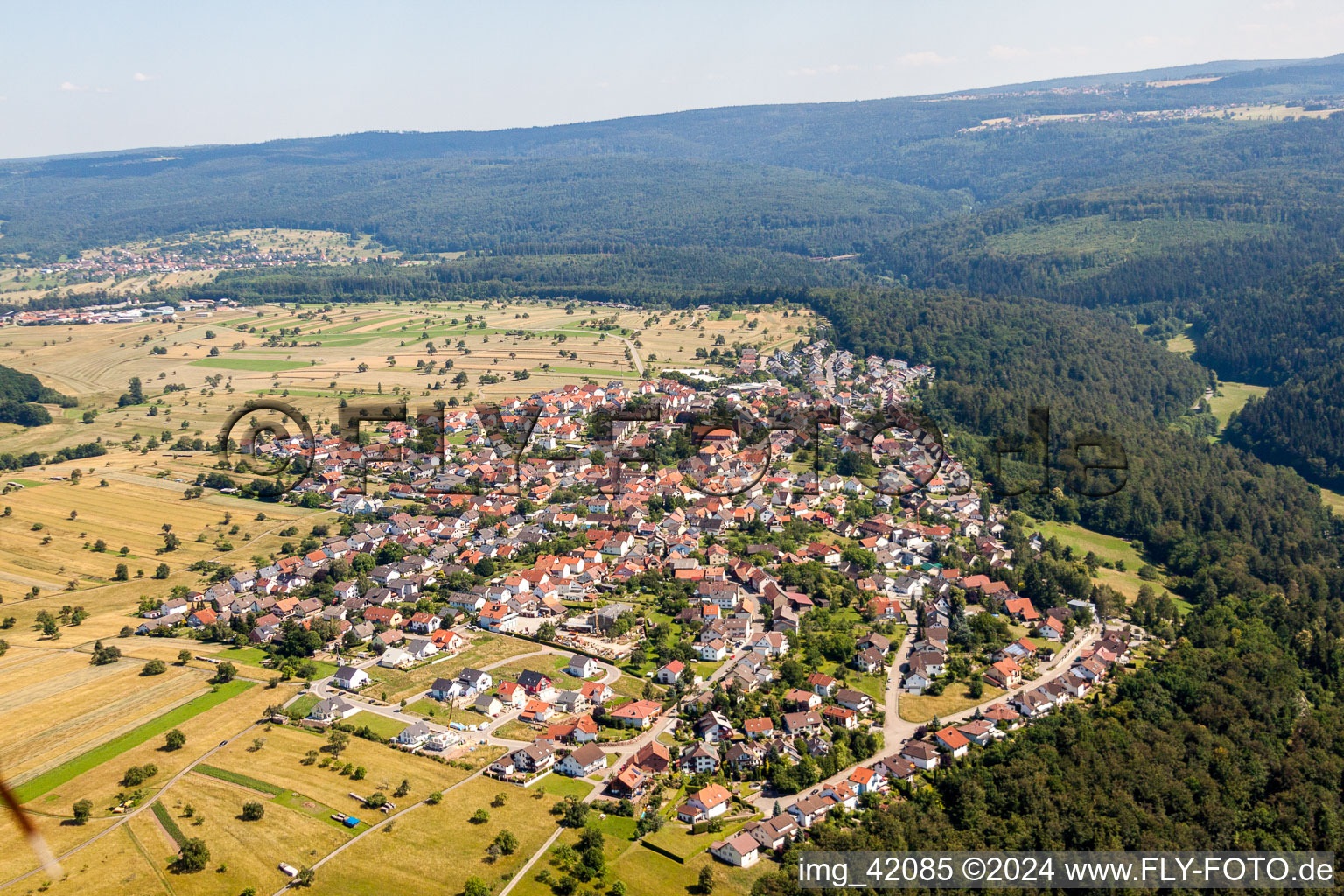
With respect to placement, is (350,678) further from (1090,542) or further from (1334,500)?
(1334,500)

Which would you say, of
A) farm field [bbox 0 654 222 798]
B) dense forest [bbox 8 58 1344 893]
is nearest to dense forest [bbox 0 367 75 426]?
dense forest [bbox 8 58 1344 893]

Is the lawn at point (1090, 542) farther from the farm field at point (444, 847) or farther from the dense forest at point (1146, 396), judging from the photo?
the farm field at point (444, 847)

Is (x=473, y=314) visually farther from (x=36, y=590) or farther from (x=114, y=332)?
(x=36, y=590)


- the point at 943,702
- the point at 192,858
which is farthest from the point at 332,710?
the point at 943,702

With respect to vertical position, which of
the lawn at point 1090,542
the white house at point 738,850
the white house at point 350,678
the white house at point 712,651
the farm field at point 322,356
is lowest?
the lawn at point 1090,542

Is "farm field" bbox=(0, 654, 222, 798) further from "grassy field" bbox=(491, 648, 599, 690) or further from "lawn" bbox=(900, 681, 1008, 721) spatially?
"lawn" bbox=(900, 681, 1008, 721)

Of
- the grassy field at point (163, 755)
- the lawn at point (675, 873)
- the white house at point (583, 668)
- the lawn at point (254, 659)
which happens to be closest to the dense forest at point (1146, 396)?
the lawn at point (675, 873)
